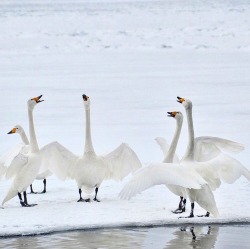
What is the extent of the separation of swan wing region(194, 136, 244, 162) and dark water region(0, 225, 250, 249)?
1482 mm

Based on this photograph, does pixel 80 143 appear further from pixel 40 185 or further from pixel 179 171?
pixel 179 171

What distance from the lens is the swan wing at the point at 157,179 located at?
6848 mm

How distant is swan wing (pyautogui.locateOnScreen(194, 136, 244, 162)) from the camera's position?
8469mm

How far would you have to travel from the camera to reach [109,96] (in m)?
17.2

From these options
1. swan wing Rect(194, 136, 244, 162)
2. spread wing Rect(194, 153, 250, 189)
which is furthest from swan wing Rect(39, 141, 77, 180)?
spread wing Rect(194, 153, 250, 189)

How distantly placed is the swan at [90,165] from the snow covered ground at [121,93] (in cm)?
23

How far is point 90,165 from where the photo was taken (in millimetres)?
8336

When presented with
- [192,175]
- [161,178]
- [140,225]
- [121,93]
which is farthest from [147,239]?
[121,93]

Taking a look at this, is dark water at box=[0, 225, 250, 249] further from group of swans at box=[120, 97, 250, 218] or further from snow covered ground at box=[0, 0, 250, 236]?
group of swans at box=[120, 97, 250, 218]

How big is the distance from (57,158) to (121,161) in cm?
66

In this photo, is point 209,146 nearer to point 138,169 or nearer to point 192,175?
point 138,169

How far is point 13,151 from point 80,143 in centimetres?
297

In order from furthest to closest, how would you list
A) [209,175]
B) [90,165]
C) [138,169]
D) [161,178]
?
[90,165] → [209,175] → [138,169] → [161,178]

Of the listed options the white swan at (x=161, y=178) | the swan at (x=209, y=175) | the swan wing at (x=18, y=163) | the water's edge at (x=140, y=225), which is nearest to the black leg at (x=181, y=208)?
the swan at (x=209, y=175)
